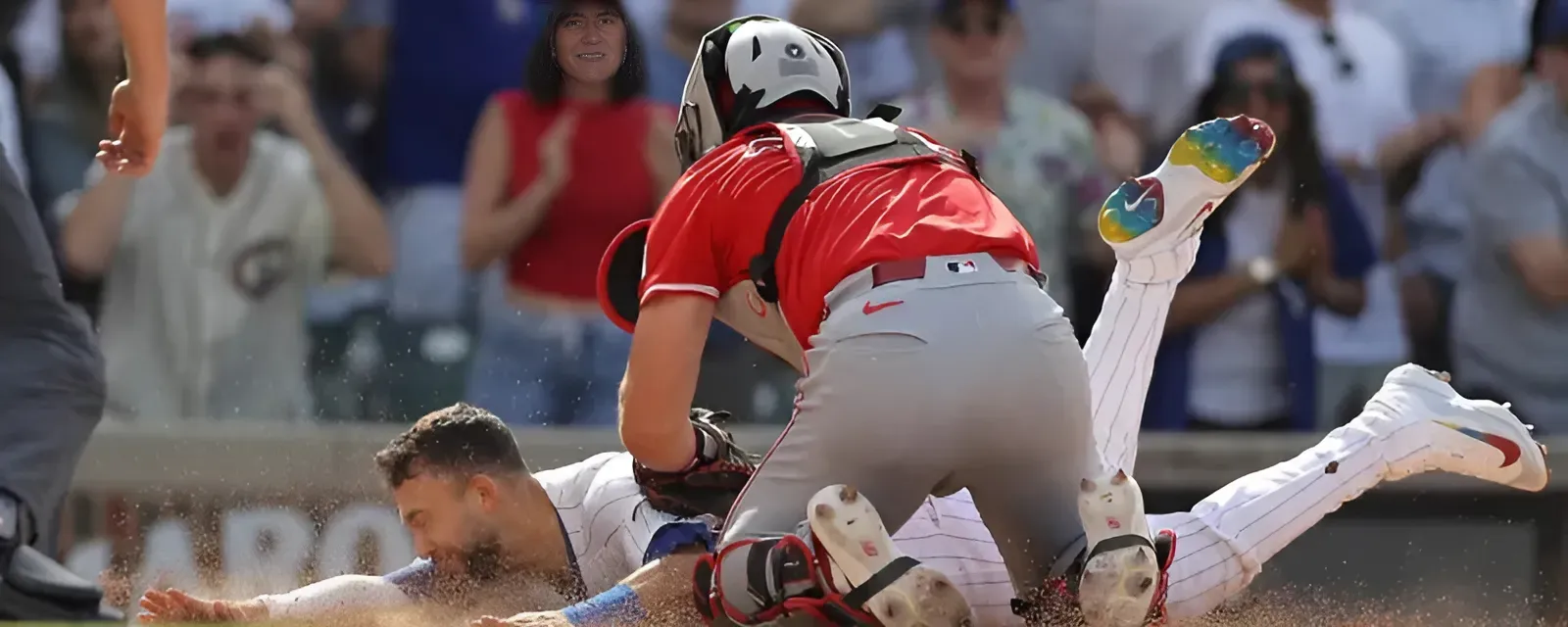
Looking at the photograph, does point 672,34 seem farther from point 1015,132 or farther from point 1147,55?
point 1147,55

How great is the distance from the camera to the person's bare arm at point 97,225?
21.5 ft

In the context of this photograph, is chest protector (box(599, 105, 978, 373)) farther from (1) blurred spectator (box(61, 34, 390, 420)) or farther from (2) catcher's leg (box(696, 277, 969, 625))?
(1) blurred spectator (box(61, 34, 390, 420))

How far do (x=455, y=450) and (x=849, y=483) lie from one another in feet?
4.91

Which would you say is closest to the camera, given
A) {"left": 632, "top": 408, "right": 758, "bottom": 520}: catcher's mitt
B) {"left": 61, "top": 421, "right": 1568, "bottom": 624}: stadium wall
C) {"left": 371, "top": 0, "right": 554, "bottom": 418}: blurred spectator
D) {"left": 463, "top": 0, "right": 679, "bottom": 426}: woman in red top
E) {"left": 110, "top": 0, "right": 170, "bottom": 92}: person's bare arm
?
{"left": 110, "top": 0, "right": 170, "bottom": 92}: person's bare arm

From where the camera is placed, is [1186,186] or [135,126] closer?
[135,126]

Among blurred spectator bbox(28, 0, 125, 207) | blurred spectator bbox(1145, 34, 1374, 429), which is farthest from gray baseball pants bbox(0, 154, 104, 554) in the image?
blurred spectator bbox(1145, 34, 1374, 429)

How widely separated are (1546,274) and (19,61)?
539 cm

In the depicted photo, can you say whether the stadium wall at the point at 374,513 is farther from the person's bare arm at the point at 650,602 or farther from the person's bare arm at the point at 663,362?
the person's bare arm at the point at 663,362

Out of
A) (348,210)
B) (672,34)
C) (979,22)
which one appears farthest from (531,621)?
(979,22)

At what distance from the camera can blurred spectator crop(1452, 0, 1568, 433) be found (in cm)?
658

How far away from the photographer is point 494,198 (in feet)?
21.4

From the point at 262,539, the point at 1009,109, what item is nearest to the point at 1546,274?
the point at 1009,109

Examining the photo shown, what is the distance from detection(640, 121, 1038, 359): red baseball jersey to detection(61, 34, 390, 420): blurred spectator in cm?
303

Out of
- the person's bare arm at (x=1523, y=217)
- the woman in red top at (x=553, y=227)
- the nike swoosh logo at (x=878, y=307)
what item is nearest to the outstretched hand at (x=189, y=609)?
the nike swoosh logo at (x=878, y=307)
